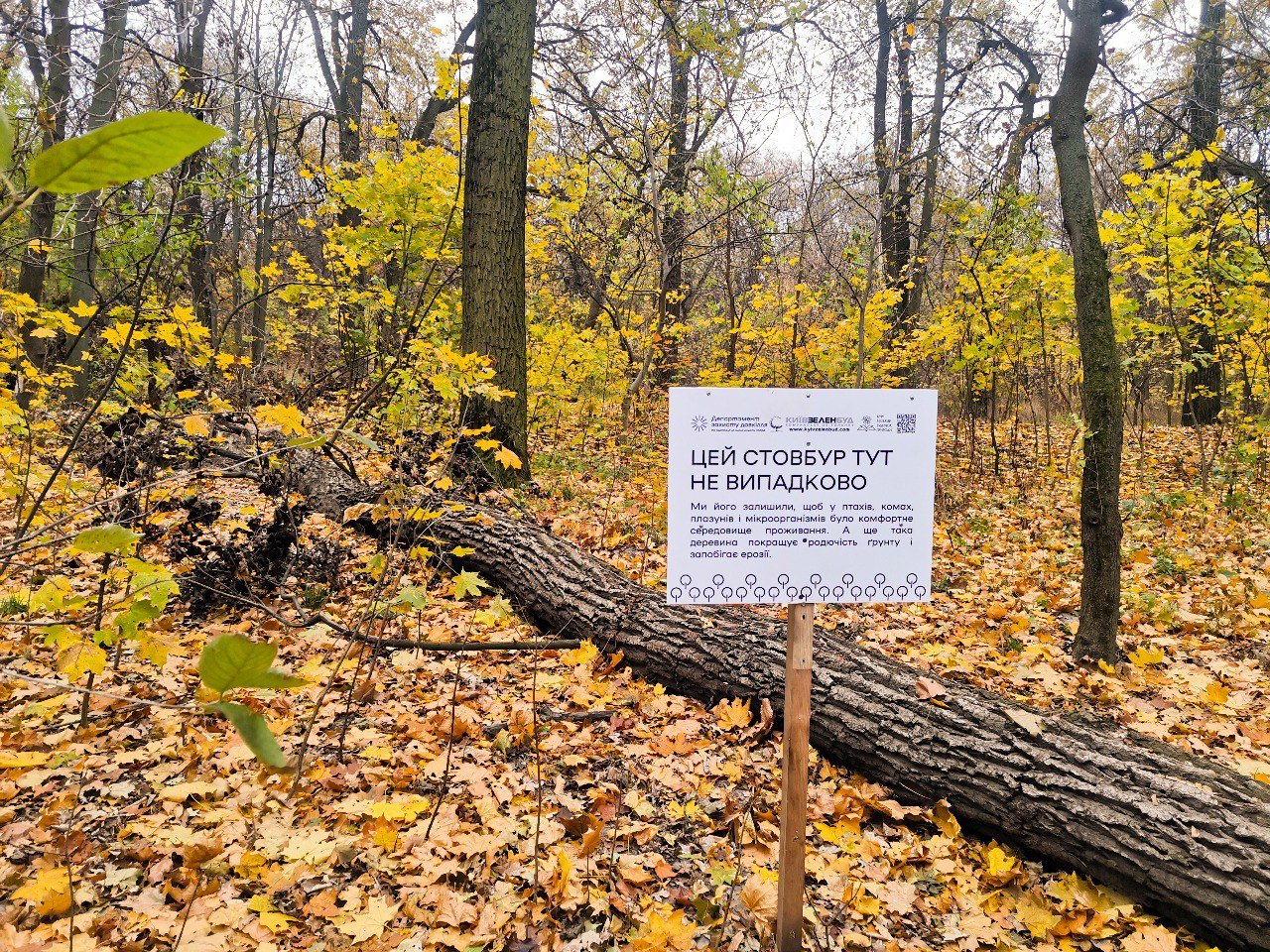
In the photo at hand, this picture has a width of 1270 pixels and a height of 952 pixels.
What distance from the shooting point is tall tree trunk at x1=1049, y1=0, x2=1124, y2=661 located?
3727mm

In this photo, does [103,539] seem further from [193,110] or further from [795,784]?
[193,110]

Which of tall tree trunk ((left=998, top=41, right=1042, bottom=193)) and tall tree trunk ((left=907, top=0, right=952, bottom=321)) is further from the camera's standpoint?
tall tree trunk ((left=907, top=0, right=952, bottom=321))

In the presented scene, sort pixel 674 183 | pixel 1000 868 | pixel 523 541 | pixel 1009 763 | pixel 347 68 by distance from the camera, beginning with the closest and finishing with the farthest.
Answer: pixel 1000 868 < pixel 1009 763 < pixel 523 541 < pixel 674 183 < pixel 347 68

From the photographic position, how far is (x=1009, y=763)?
2586 mm

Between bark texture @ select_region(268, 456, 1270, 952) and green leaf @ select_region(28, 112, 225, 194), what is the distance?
3026mm

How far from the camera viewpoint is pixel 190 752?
2.78 m

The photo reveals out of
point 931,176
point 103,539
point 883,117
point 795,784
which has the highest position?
point 883,117

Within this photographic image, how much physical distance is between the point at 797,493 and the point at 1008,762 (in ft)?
4.79

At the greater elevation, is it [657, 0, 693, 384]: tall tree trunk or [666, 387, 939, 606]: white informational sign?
[657, 0, 693, 384]: tall tree trunk

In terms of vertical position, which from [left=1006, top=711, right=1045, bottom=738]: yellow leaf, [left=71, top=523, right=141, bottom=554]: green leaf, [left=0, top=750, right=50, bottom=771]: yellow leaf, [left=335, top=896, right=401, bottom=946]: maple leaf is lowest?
[left=335, top=896, right=401, bottom=946]: maple leaf

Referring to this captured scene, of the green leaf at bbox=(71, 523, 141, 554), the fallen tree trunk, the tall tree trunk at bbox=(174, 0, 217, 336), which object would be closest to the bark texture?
the fallen tree trunk

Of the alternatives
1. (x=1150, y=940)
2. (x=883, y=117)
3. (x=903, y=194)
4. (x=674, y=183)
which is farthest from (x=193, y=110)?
(x=883, y=117)

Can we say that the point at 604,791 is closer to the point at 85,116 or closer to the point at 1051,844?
the point at 1051,844

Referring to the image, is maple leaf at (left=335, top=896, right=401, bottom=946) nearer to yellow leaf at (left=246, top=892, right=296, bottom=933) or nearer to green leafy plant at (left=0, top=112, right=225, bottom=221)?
yellow leaf at (left=246, top=892, right=296, bottom=933)
